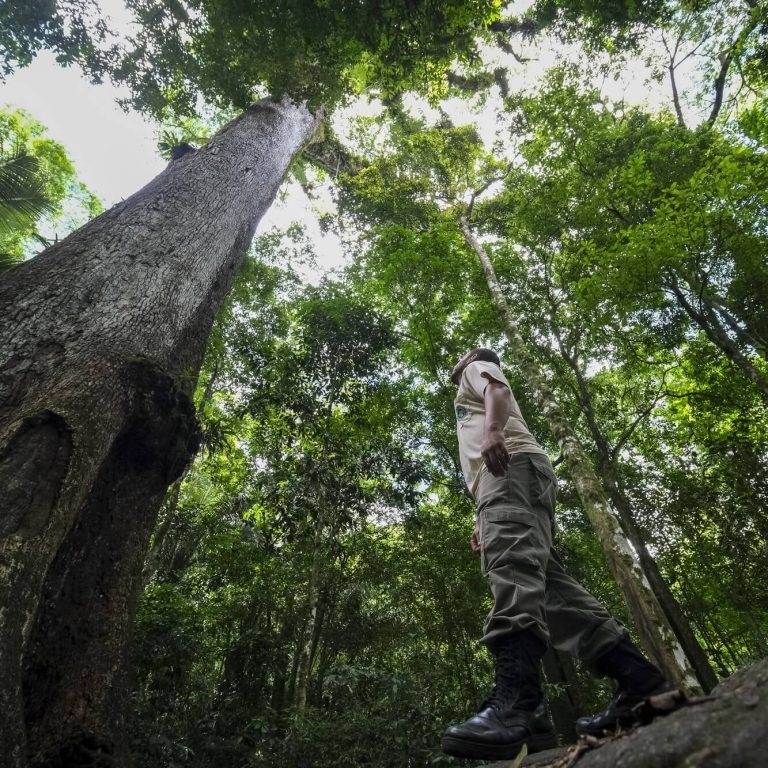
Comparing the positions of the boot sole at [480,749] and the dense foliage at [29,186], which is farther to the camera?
the dense foliage at [29,186]

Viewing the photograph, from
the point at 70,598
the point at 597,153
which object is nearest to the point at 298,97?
the point at 70,598

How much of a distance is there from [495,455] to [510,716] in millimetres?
994

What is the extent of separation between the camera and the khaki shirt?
232 centimetres

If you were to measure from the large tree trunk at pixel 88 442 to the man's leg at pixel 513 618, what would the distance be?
4.59 feet

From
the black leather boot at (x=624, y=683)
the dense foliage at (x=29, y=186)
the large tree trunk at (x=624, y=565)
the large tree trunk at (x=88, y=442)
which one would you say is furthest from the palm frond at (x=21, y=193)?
the black leather boot at (x=624, y=683)

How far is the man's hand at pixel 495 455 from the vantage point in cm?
212

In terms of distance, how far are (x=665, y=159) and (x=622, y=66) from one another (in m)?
2.47

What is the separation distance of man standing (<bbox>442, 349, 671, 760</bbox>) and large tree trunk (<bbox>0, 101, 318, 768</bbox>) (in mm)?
1420

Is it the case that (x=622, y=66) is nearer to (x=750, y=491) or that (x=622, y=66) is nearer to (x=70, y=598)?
(x=750, y=491)

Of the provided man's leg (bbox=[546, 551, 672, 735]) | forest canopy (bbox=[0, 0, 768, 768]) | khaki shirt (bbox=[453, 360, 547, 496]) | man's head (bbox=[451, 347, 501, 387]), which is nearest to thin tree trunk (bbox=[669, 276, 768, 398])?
forest canopy (bbox=[0, 0, 768, 768])

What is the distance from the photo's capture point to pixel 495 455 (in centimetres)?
213

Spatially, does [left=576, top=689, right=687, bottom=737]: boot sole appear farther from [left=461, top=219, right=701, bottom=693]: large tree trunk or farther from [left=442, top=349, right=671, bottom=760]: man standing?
[left=461, top=219, right=701, bottom=693]: large tree trunk

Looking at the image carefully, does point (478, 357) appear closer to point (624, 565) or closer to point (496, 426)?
point (496, 426)

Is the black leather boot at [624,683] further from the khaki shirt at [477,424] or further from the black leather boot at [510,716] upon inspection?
the khaki shirt at [477,424]
